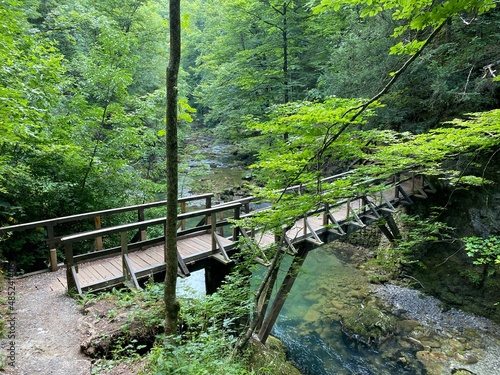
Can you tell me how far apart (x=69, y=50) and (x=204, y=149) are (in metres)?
14.9

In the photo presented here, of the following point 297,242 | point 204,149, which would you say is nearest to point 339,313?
point 297,242

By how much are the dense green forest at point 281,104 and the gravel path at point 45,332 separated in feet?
3.61

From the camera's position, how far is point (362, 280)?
984cm

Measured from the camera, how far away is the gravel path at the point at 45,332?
3.20 meters

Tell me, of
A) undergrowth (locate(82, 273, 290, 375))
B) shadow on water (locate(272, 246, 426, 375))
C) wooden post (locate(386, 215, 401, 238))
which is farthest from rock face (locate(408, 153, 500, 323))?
undergrowth (locate(82, 273, 290, 375))

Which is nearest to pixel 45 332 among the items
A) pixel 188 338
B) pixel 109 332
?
pixel 109 332

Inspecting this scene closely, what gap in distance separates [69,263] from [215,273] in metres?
2.63

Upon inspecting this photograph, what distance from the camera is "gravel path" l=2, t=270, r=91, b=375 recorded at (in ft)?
10.5

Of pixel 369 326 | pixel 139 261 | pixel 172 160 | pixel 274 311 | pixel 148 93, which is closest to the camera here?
pixel 172 160

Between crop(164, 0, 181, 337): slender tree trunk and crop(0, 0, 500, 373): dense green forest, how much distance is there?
4.8 inches

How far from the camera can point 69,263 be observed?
4516mm

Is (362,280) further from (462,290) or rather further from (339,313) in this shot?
(462,290)

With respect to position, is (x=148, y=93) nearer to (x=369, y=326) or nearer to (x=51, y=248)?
(x=51, y=248)

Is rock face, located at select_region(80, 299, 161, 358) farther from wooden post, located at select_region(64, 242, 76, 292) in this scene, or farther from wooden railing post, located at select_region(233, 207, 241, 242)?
wooden railing post, located at select_region(233, 207, 241, 242)
